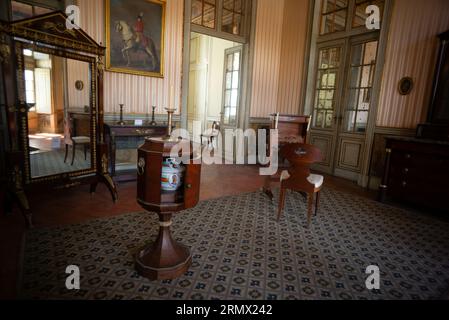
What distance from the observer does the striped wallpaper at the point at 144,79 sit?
4148mm

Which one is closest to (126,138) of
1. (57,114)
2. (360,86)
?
(57,114)

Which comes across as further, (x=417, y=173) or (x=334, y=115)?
(x=334, y=115)

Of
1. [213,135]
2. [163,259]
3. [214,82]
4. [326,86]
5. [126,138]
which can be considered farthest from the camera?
[214,82]

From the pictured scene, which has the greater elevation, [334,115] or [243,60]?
[243,60]

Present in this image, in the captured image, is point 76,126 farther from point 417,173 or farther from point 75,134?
point 417,173

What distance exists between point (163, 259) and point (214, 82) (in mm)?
6900

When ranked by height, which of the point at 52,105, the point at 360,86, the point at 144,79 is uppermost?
the point at 360,86

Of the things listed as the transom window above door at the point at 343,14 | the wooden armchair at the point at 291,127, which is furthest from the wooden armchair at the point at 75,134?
the transom window above door at the point at 343,14

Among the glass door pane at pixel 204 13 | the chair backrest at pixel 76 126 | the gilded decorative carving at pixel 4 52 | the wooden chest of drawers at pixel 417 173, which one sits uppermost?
the glass door pane at pixel 204 13

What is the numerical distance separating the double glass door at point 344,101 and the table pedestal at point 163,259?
4.37 meters

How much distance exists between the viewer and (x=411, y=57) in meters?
4.23

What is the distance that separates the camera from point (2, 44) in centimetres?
248

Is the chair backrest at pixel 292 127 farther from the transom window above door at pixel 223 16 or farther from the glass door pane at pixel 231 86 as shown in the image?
the transom window above door at pixel 223 16
